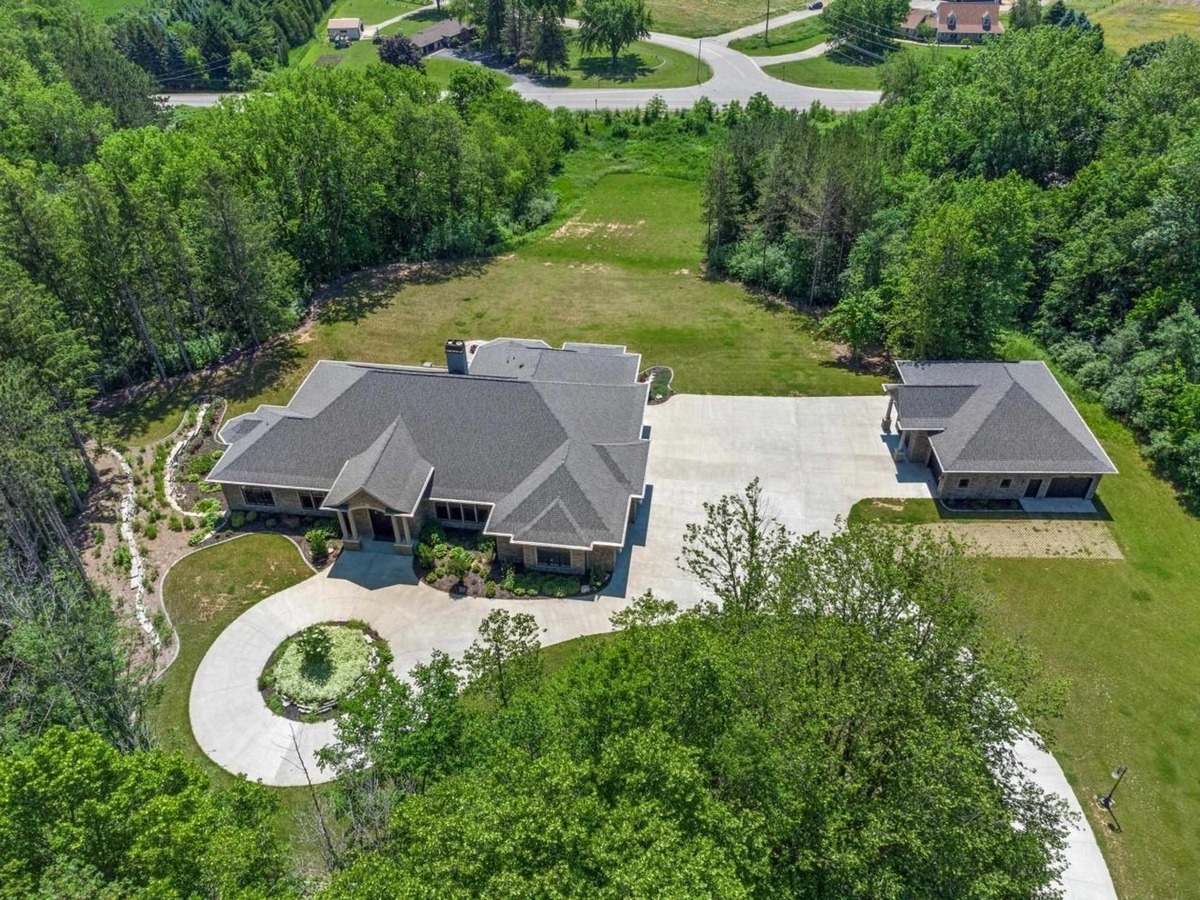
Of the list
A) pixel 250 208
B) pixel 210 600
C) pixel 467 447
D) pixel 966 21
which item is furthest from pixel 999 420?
pixel 966 21

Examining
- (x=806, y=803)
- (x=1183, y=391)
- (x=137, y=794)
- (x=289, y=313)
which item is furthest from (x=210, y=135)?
(x=1183, y=391)

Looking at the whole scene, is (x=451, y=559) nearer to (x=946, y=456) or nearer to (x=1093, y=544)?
(x=946, y=456)

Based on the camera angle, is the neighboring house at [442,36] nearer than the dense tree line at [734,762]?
No

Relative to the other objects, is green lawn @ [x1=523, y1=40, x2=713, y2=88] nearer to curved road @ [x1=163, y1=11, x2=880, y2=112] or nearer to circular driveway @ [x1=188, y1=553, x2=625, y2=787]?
curved road @ [x1=163, y1=11, x2=880, y2=112]

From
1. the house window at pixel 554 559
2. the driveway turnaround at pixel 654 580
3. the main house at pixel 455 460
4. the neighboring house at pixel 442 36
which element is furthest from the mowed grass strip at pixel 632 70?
the house window at pixel 554 559

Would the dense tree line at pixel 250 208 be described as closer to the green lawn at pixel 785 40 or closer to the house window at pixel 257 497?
the house window at pixel 257 497

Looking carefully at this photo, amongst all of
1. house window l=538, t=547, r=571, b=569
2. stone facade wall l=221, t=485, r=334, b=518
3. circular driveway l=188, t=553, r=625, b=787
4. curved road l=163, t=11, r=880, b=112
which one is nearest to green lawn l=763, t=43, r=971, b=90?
curved road l=163, t=11, r=880, b=112
